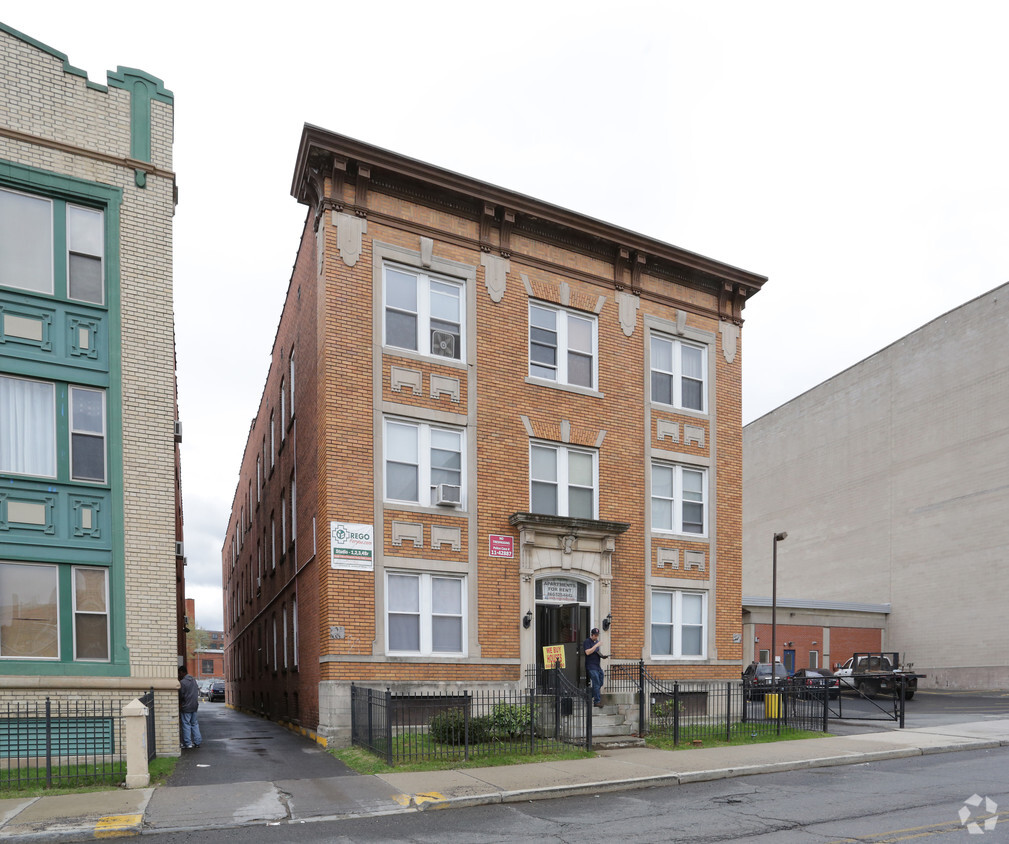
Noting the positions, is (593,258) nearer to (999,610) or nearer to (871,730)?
(871,730)

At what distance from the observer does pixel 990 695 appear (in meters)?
37.4

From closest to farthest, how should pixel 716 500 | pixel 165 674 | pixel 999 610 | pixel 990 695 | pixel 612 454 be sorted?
pixel 165 674, pixel 612 454, pixel 716 500, pixel 990 695, pixel 999 610

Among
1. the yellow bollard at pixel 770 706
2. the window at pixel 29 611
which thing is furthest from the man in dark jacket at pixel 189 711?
the yellow bollard at pixel 770 706

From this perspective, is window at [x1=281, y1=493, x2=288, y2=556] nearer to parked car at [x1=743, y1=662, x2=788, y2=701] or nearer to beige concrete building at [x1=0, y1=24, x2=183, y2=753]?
beige concrete building at [x1=0, y1=24, x2=183, y2=753]

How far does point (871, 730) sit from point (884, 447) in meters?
31.1

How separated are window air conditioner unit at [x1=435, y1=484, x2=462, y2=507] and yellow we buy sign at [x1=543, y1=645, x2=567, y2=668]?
3.60 meters

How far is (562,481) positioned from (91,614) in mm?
10222

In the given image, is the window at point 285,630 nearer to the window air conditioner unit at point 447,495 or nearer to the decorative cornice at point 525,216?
the window air conditioner unit at point 447,495

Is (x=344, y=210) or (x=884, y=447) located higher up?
(x=344, y=210)

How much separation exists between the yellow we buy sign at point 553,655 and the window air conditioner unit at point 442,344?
670 centimetres

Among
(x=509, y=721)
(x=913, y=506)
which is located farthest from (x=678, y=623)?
(x=913, y=506)

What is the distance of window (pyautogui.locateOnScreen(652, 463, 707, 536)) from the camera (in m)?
22.4

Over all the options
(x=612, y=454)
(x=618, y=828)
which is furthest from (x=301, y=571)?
(x=618, y=828)

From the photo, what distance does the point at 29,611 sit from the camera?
49.4ft
